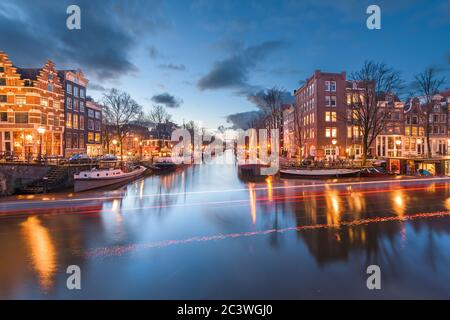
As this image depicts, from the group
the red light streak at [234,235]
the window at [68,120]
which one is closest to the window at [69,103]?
the window at [68,120]

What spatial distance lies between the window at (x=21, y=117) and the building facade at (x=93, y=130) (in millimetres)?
17103

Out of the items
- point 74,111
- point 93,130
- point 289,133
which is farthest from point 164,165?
point 289,133

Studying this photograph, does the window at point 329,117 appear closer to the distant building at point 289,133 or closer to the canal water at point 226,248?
the distant building at point 289,133

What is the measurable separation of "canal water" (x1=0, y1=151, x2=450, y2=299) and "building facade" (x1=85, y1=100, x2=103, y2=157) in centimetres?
5337

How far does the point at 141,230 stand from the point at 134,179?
28.5 m

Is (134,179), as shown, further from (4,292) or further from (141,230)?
(4,292)

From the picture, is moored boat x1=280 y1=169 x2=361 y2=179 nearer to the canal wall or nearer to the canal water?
the canal water

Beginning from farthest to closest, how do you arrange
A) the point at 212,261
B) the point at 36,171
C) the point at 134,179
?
the point at 134,179
the point at 36,171
the point at 212,261

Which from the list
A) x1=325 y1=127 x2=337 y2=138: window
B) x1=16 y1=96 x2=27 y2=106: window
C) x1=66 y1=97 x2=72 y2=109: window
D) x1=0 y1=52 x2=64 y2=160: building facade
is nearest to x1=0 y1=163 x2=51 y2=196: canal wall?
x1=0 y1=52 x2=64 y2=160: building facade

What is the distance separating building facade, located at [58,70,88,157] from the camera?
56.2m

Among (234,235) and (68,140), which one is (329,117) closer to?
(68,140)
